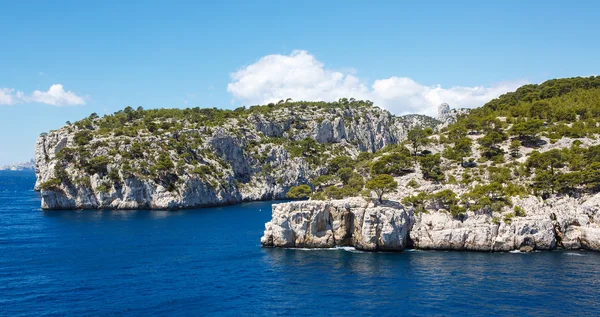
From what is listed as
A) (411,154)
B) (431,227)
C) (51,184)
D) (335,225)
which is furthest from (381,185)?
(51,184)

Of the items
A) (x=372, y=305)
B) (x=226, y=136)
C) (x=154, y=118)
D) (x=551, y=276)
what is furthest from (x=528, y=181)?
(x=154, y=118)

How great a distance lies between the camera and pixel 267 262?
61031 millimetres

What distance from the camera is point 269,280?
5256 centimetres

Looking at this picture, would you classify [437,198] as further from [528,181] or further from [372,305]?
[372,305]

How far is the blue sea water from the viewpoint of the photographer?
43.5 metres

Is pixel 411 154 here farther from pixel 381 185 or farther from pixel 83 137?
pixel 83 137

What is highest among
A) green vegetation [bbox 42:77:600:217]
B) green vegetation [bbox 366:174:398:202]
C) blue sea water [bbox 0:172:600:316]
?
green vegetation [bbox 42:77:600:217]

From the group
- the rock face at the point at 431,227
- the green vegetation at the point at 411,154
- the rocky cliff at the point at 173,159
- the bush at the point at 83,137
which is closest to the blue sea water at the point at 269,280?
the rock face at the point at 431,227

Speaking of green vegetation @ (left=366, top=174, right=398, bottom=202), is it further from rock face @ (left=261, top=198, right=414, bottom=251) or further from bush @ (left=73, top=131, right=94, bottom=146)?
bush @ (left=73, top=131, right=94, bottom=146)

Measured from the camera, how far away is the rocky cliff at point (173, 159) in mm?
123500

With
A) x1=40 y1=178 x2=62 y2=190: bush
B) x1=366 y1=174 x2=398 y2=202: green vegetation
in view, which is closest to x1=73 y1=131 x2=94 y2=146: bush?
x1=40 y1=178 x2=62 y2=190: bush

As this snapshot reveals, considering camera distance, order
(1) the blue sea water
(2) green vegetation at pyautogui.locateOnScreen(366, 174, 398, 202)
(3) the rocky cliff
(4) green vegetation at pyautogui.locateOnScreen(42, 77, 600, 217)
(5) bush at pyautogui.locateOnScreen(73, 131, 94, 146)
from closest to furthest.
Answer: (1) the blue sea water, (2) green vegetation at pyautogui.locateOnScreen(366, 174, 398, 202), (4) green vegetation at pyautogui.locateOnScreen(42, 77, 600, 217), (3) the rocky cliff, (5) bush at pyautogui.locateOnScreen(73, 131, 94, 146)

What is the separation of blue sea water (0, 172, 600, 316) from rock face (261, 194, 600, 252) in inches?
88.8

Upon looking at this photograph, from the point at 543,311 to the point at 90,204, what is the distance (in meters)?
118
